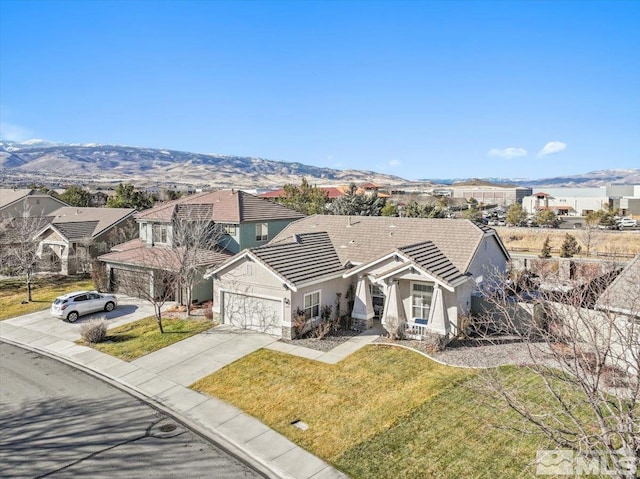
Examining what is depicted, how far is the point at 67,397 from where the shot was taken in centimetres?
1620

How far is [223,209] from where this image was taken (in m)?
34.5

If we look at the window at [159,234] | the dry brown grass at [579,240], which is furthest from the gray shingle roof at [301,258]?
the dry brown grass at [579,240]

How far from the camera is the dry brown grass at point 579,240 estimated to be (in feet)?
156

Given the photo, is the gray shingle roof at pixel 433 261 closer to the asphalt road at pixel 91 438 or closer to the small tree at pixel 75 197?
the asphalt road at pixel 91 438

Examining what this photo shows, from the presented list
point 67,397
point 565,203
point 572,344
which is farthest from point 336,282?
point 565,203

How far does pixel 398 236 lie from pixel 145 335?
50.1ft

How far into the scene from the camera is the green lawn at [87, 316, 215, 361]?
2066cm

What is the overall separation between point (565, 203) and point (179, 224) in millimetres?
96821

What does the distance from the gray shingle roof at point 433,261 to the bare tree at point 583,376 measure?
2656mm

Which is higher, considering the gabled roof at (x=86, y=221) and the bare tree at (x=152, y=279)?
the gabled roof at (x=86, y=221)

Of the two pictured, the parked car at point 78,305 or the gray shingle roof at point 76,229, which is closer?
the parked car at point 78,305

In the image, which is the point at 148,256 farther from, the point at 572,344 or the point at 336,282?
the point at 572,344

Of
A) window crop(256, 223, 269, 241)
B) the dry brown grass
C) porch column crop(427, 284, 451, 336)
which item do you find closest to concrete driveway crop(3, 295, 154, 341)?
window crop(256, 223, 269, 241)

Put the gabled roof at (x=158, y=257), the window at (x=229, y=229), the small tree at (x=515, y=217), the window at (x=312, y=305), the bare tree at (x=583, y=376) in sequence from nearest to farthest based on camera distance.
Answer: the bare tree at (x=583, y=376), the window at (x=312, y=305), the gabled roof at (x=158, y=257), the window at (x=229, y=229), the small tree at (x=515, y=217)
